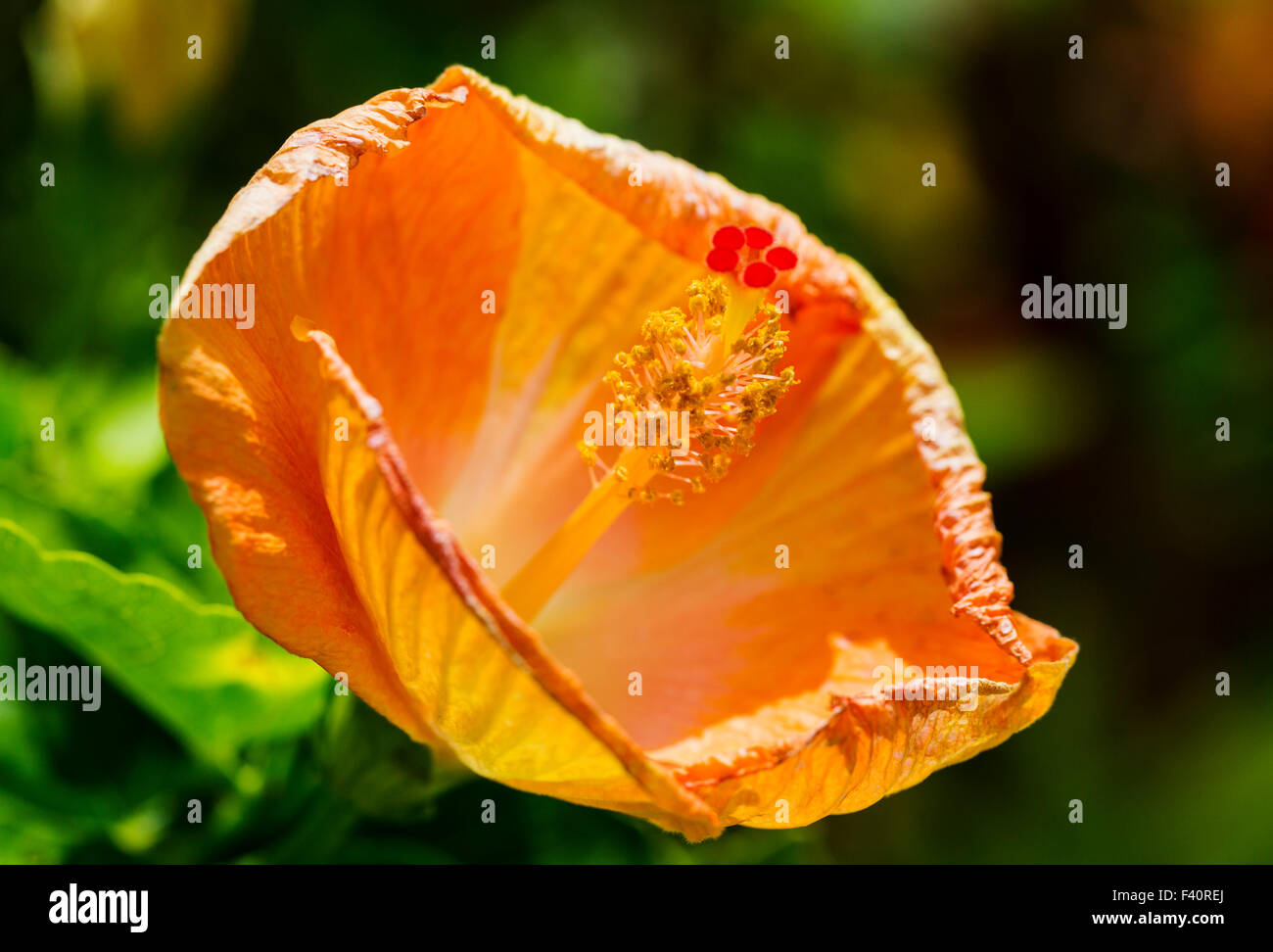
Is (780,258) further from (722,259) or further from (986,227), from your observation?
(986,227)

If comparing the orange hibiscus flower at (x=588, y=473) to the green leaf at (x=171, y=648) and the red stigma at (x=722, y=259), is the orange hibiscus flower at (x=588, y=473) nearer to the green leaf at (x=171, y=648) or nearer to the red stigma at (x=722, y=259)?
the red stigma at (x=722, y=259)

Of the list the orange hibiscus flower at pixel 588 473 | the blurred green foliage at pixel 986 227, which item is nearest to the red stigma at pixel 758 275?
the orange hibiscus flower at pixel 588 473

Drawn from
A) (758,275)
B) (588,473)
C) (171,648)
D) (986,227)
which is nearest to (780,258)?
(758,275)

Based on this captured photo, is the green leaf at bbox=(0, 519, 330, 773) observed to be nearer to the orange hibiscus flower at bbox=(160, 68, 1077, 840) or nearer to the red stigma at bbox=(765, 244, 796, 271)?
the orange hibiscus flower at bbox=(160, 68, 1077, 840)

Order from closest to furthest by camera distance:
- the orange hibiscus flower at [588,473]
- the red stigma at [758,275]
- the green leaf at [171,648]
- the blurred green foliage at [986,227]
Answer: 1. the orange hibiscus flower at [588,473]
2. the green leaf at [171,648]
3. the red stigma at [758,275]
4. the blurred green foliage at [986,227]

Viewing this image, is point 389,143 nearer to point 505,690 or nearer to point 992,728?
point 505,690

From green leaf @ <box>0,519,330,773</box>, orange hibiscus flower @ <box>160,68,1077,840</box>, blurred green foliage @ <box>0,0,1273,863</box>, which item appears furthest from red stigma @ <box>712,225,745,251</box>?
blurred green foliage @ <box>0,0,1273,863</box>
